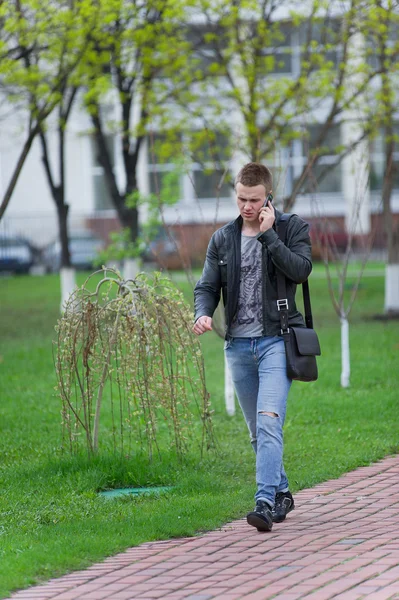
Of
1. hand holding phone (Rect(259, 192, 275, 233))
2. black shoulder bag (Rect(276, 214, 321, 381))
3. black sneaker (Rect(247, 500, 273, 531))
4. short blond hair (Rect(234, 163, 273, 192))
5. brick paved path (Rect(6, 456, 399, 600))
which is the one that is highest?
short blond hair (Rect(234, 163, 273, 192))

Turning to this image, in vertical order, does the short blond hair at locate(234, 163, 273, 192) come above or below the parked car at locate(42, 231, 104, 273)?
above

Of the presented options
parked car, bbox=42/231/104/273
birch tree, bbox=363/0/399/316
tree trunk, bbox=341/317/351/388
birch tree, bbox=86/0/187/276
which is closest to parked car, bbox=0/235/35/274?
parked car, bbox=42/231/104/273

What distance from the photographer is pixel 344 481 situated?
6.95 metres

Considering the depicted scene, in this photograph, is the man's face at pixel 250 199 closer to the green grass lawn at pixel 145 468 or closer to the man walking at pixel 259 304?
the man walking at pixel 259 304

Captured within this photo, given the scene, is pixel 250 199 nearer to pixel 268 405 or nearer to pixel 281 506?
pixel 268 405

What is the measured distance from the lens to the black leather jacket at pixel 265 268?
5590 mm

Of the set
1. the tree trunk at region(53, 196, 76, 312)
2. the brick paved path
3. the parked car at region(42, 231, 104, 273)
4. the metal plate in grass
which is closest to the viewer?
the brick paved path

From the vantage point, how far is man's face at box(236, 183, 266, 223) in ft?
18.6

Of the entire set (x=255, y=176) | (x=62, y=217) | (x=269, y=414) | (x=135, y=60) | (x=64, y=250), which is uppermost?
(x=135, y=60)

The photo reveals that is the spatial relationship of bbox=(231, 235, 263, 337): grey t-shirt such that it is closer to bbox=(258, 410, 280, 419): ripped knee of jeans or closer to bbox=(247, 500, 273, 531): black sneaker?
bbox=(258, 410, 280, 419): ripped knee of jeans

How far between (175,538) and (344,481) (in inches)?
66.7

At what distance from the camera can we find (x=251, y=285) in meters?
5.78

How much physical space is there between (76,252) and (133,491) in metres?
28.3

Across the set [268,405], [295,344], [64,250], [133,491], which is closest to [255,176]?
[295,344]
